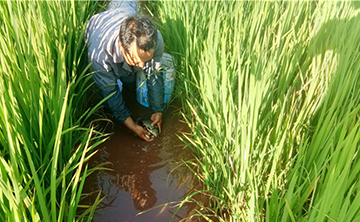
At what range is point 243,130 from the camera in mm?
1016

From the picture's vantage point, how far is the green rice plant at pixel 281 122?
3.00ft

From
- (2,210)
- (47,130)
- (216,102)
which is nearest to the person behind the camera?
(2,210)

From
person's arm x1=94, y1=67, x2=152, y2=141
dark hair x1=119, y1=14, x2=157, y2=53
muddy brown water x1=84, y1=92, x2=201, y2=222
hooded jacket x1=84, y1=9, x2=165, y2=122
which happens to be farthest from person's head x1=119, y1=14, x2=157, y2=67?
muddy brown water x1=84, y1=92, x2=201, y2=222

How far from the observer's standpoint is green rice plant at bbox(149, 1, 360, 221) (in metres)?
0.91

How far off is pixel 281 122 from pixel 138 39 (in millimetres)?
844

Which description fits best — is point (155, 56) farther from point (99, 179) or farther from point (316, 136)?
point (316, 136)

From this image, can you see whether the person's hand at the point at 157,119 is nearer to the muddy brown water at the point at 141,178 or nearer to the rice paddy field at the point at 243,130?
the muddy brown water at the point at 141,178

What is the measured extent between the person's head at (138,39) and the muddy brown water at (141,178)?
50 cm

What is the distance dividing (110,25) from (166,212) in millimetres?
1251

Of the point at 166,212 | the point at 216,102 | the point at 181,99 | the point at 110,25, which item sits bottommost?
the point at 166,212

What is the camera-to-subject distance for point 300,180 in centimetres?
100

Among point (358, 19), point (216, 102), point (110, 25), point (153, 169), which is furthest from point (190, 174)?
point (358, 19)

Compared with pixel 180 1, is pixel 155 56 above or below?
below

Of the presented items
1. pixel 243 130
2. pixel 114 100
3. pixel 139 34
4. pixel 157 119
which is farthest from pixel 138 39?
pixel 243 130
